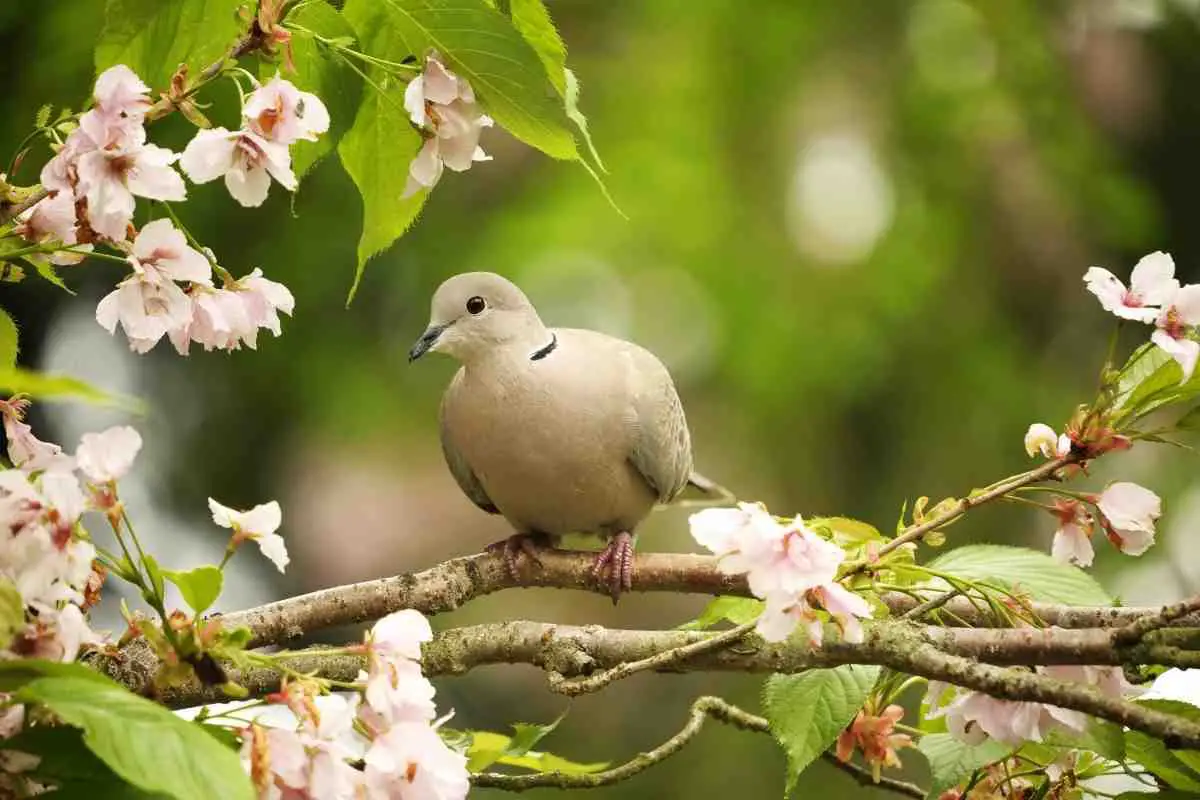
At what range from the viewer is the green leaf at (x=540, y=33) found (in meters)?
1.04

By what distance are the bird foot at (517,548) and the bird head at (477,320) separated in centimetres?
23

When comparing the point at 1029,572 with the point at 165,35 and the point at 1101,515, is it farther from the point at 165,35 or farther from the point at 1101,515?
the point at 165,35

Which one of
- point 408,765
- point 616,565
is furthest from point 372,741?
point 616,565

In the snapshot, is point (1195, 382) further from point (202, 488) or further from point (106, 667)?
point (202, 488)

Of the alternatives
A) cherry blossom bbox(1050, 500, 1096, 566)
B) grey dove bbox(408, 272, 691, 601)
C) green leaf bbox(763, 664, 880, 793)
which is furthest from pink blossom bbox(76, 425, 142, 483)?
grey dove bbox(408, 272, 691, 601)

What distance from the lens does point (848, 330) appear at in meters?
3.42

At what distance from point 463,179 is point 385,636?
2.64 m

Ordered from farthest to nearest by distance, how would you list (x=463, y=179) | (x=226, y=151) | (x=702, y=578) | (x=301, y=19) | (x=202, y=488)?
(x=463, y=179), (x=202, y=488), (x=702, y=578), (x=301, y=19), (x=226, y=151)

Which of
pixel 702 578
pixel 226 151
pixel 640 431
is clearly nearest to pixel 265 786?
pixel 226 151

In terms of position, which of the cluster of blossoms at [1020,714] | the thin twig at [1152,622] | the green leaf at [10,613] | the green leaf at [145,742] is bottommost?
the cluster of blossoms at [1020,714]

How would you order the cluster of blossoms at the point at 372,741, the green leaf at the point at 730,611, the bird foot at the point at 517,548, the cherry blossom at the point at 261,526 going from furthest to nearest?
the bird foot at the point at 517,548 → the green leaf at the point at 730,611 → the cherry blossom at the point at 261,526 → the cluster of blossoms at the point at 372,741

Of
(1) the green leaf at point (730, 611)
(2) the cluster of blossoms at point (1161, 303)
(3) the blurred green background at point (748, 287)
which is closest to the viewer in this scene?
(2) the cluster of blossoms at point (1161, 303)

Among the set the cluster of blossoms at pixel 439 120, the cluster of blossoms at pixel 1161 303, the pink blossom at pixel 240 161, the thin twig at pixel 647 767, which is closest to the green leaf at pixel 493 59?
the cluster of blossoms at pixel 439 120

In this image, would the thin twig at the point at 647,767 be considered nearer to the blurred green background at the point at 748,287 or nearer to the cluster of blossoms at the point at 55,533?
the cluster of blossoms at the point at 55,533
